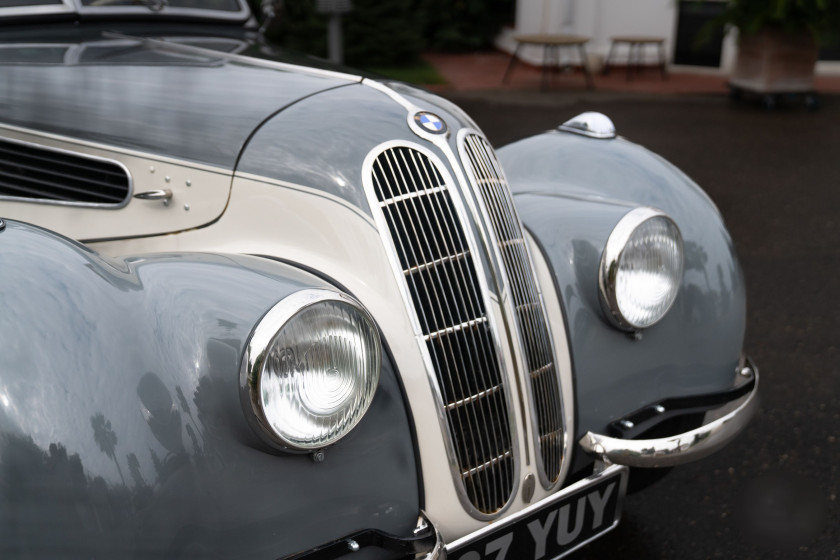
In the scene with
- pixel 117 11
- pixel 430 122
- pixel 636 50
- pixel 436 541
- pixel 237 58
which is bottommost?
pixel 436 541

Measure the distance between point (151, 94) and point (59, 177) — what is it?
356 millimetres

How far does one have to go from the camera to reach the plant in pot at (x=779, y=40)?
8.70 meters

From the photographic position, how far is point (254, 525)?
4.92ft

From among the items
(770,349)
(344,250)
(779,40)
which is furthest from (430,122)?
(779,40)

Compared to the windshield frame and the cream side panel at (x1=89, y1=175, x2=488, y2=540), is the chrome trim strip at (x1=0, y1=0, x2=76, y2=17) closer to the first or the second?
the windshield frame

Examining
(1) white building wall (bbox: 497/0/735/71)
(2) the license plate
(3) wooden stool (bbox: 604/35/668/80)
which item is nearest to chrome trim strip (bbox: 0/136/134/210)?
(2) the license plate

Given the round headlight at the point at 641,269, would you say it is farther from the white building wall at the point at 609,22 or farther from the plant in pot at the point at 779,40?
the white building wall at the point at 609,22

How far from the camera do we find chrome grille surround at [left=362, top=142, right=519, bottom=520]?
5.91 ft

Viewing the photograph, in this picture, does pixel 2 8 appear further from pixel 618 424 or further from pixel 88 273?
pixel 618 424

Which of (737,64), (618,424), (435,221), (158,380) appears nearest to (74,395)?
(158,380)

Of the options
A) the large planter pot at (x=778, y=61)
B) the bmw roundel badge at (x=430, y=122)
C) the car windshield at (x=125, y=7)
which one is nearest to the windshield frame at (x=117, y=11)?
the car windshield at (x=125, y=7)

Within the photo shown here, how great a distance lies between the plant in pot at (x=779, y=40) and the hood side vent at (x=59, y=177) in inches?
323

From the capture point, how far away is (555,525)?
6.20 feet

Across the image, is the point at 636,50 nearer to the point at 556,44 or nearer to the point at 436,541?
the point at 556,44
